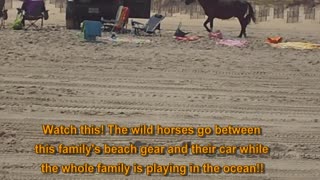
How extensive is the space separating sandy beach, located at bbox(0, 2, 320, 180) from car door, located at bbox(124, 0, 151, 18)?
5.75 metres

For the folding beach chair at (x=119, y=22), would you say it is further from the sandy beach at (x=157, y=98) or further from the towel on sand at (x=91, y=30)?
the sandy beach at (x=157, y=98)

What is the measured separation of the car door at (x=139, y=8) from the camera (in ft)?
62.5

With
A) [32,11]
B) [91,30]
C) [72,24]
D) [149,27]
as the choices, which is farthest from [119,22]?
[91,30]

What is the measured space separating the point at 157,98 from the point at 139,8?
38.6 ft

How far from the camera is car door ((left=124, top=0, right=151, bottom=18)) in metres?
19.0

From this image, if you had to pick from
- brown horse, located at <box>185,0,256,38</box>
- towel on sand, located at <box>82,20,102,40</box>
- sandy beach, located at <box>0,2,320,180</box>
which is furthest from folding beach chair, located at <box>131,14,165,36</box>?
sandy beach, located at <box>0,2,320,180</box>

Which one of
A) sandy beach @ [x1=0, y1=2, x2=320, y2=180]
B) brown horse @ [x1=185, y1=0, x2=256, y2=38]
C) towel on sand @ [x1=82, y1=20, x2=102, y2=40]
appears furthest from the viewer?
brown horse @ [x1=185, y1=0, x2=256, y2=38]

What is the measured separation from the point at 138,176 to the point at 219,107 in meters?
2.86

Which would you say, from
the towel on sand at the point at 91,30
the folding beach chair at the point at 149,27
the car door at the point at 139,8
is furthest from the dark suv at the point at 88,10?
the towel on sand at the point at 91,30

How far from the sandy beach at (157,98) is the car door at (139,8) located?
18.9 feet

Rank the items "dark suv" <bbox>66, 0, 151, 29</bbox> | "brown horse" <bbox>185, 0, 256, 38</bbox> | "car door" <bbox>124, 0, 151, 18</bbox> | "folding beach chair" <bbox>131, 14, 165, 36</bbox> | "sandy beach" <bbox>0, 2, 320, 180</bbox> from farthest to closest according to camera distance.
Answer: "brown horse" <bbox>185, 0, 256, 38</bbox> < "car door" <bbox>124, 0, 151, 18</bbox> < "dark suv" <bbox>66, 0, 151, 29</bbox> < "folding beach chair" <bbox>131, 14, 165, 36</bbox> < "sandy beach" <bbox>0, 2, 320, 180</bbox>

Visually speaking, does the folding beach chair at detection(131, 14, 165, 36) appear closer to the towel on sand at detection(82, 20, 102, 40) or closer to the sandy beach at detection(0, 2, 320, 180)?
the towel on sand at detection(82, 20, 102, 40)

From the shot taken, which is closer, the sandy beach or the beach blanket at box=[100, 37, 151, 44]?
the sandy beach

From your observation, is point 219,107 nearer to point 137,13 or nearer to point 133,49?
point 133,49
